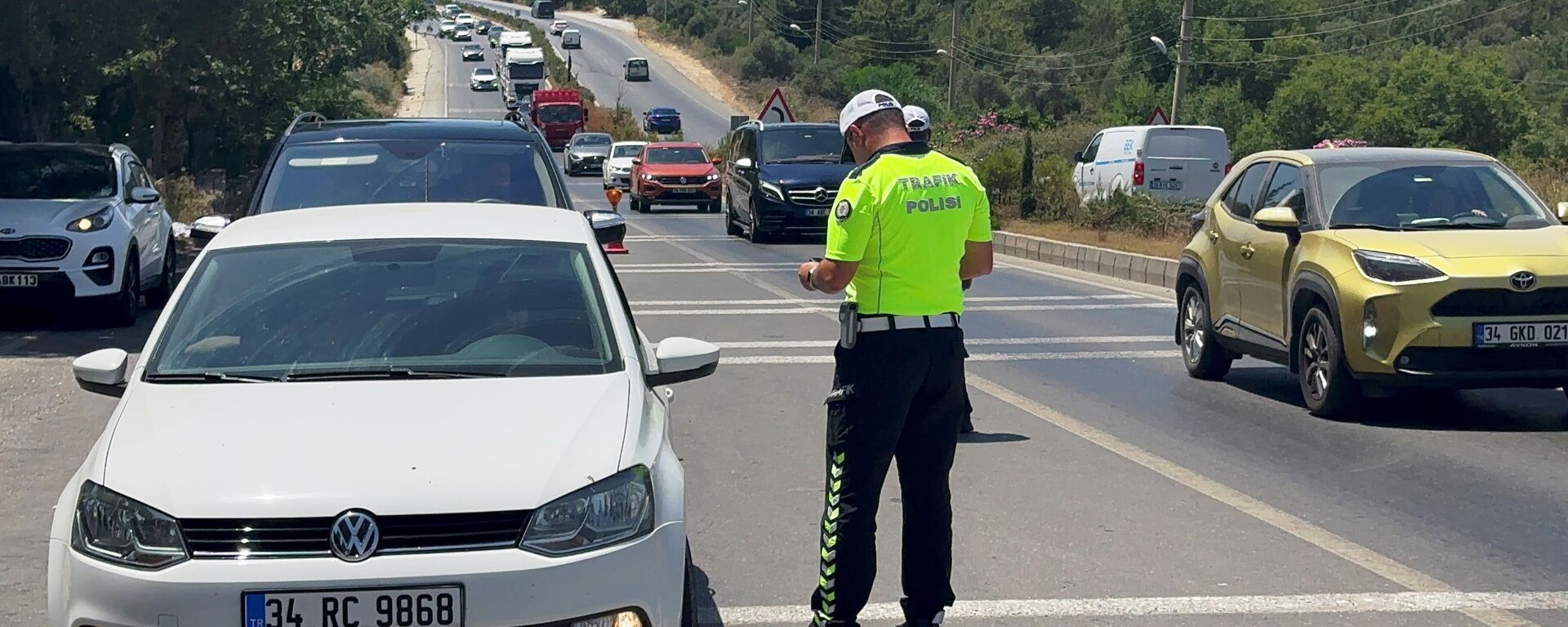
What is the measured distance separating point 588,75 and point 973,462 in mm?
102167

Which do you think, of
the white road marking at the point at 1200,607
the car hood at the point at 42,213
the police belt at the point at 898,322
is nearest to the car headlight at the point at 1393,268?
the white road marking at the point at 1200,607

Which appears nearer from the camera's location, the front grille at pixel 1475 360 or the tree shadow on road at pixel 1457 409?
the front grille at pixel 1475 360

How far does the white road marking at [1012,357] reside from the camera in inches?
486

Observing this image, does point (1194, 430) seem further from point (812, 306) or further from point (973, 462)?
point (812, 306)

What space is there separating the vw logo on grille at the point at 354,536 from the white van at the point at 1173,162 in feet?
80.1

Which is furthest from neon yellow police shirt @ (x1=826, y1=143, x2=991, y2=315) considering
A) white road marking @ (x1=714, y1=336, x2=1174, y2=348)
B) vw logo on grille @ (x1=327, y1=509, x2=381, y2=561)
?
white road marking @ (x1=714, y1=336, x2=1174, y2=348)

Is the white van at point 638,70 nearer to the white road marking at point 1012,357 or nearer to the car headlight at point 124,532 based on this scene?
the white road marking at point 1012,357

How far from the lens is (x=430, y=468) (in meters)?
4.27

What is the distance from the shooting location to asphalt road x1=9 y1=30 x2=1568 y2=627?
5.96 m

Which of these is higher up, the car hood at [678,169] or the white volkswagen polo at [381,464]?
the white volkswagen polo at [381,464]

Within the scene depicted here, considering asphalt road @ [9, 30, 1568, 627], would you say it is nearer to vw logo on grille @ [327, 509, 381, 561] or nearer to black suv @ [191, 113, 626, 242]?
black suv @ [191, 113, 626, 242]

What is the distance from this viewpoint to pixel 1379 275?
369 inches

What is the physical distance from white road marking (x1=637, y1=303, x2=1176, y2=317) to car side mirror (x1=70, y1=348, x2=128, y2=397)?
10.1 metres

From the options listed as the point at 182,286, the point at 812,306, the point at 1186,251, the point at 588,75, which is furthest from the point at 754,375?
the point at 588,75
